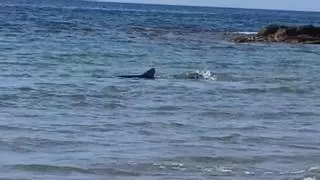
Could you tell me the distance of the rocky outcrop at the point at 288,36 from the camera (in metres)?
48.2

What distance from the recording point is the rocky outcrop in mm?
48188

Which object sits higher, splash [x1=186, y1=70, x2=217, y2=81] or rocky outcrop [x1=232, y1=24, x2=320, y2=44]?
splash [x1=186, y1=70, x2=217, y2=81]

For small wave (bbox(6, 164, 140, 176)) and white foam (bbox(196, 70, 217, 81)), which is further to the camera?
white foam (bbox(196, 70, 217, 81))

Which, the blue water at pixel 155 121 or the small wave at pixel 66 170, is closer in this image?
the small wave at pixel 66 170

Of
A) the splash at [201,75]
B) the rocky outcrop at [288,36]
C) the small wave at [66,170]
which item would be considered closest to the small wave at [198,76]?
the splash at [201,75]

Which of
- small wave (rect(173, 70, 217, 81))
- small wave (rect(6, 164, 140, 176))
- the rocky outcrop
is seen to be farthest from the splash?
the rocky outcrop

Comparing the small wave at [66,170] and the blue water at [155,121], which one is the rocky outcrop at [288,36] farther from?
the small wave at [66,170]

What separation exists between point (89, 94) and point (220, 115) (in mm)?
3599

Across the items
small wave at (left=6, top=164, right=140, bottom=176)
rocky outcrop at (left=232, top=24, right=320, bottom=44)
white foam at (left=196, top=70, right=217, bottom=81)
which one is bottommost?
rocky outcrop at (left=232, top=24, right=320, bottom=44)

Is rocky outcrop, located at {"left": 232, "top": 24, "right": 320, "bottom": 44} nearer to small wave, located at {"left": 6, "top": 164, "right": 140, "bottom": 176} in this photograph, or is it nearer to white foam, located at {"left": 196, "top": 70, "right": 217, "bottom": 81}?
white foam, located at {"left": 196, "top": 70, "right": 217, "bottom": 81}

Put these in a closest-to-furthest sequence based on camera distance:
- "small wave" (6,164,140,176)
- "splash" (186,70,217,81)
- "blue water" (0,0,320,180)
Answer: "small wave" (6,164,140,176)
"blue water" (0,0,320,180)
"splash" (186,70,217,81)

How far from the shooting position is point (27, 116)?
14328 mm

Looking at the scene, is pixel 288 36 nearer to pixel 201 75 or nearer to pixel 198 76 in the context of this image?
pixel 201 75

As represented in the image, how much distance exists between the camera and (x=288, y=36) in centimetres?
4931
